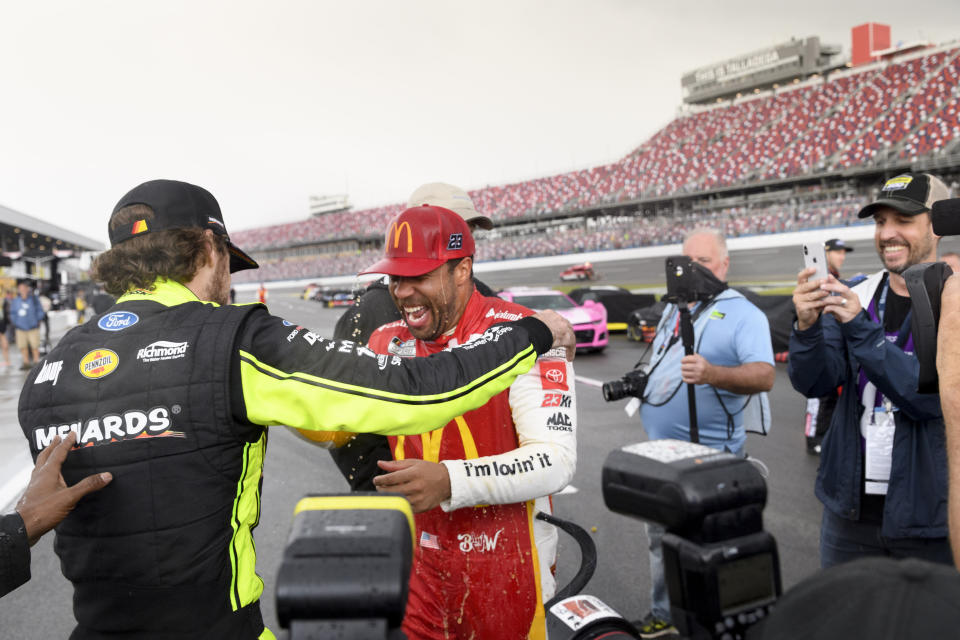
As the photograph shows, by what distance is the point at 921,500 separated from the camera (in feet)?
7.21

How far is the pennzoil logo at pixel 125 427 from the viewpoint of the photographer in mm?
1386

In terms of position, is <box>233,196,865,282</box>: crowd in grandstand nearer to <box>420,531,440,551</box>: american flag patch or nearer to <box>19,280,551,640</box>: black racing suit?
<box>420,531,440,551</box>: american flag patch

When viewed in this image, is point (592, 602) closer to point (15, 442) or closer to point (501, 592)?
point (501, 592)

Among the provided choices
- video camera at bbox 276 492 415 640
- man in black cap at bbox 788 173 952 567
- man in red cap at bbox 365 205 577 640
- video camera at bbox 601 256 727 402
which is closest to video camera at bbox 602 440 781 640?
video camera at bbox 276 492 415 640

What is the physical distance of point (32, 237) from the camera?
36.5 meters

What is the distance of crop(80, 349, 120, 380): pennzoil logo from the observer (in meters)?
1.42

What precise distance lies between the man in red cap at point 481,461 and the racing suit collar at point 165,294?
1.92ft

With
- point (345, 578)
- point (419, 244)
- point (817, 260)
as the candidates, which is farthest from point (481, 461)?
point (817, 260)

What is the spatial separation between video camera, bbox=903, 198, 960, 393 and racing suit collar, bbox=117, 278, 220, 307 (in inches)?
75.1

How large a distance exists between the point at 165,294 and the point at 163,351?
213 millimetres

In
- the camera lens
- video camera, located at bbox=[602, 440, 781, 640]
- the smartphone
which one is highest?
the smartphone

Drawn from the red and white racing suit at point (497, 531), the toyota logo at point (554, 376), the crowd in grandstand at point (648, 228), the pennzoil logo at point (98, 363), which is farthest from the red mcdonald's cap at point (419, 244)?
the crowd in grandstand at point (648, 228)

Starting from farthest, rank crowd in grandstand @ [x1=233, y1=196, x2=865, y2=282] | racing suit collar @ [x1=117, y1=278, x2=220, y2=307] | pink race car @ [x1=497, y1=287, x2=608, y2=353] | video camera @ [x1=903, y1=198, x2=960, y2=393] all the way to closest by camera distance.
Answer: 1. crowd in grandstand @ [x1=233, y1=196, x2=865, y2=282]
2. pink race car @ [x1=497, y1=287, x2=608, y2=353]
3. video camera @ [x1=903, y1=198, x2=960, y2=393]
4. racing suit collar @ [x1=117, y1=278, x2=220, y2=307]

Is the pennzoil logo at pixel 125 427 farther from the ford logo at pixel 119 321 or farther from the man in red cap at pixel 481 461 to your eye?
the man in red cap at pixel 481 461
